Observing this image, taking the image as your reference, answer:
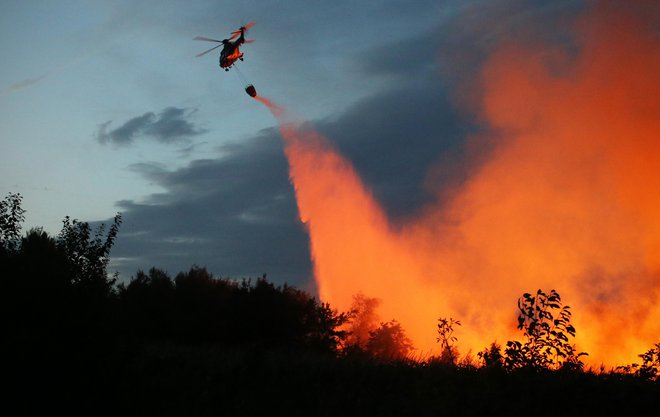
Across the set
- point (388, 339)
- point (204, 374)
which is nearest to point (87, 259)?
point (204, 374)

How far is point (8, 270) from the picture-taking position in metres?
25.8

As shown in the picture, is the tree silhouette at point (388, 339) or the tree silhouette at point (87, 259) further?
the tree silhouette at point (388, 339)

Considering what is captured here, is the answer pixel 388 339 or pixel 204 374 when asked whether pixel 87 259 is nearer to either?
pixel 204 374

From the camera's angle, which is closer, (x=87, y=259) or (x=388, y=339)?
(x=87, y=259)

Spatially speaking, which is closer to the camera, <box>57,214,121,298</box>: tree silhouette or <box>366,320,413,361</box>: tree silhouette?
<box>57,214,121,298</box>: tree silhouette

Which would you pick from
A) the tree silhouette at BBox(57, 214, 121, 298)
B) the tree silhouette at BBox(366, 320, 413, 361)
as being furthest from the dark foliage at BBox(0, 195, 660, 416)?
the tree silhouette at BBox(366, 320, 413, 361)

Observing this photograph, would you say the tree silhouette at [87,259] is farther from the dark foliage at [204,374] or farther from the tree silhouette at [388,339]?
the tree silhouette at [388,339]

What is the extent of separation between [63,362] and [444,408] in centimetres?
1348

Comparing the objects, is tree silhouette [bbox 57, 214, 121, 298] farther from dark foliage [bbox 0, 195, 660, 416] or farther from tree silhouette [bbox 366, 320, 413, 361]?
tree silhouette [bbox 366, 320, 413, 361]

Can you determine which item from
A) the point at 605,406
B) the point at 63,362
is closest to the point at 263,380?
the point at 63,362

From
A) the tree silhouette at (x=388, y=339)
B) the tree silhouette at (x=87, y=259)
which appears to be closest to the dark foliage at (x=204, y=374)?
the tree silhouette at (x=87, y=259)

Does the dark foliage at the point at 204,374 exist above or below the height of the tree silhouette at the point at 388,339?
below

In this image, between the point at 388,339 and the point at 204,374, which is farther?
the point at 388,339

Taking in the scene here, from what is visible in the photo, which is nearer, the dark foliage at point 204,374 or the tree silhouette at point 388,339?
the dark foliage at point 204,374
